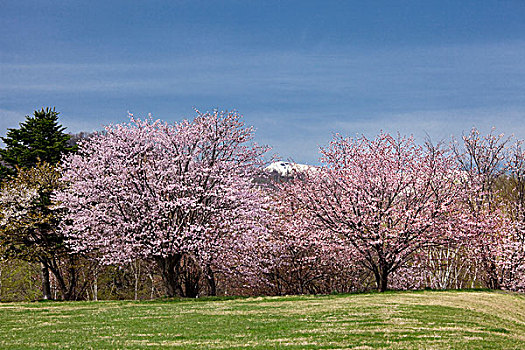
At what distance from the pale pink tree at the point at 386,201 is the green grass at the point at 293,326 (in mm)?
4612

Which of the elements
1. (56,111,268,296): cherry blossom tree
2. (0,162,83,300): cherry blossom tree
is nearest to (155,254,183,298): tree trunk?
(56,111,268,296): cherry blossom tree

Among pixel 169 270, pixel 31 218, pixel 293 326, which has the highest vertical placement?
pixel 31 218

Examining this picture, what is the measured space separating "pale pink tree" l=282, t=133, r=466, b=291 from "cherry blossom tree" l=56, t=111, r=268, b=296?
13.6ft

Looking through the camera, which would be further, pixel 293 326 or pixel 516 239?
pixel 516 239

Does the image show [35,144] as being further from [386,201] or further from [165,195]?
[386,201]

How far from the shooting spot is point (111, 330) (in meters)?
14.6

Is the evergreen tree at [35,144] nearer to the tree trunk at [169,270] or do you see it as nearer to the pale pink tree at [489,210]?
the tree trunk at [169,270]

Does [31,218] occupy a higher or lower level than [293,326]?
higher

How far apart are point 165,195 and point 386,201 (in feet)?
38.9

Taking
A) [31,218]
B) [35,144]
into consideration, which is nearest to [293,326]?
[31,218]

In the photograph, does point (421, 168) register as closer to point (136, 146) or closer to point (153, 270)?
point (136, 146)

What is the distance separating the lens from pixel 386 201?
26.9 meters

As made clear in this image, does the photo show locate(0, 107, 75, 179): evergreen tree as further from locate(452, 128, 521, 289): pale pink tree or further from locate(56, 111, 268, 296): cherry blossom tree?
locate(452, 128, 521, 289): pale pink tree

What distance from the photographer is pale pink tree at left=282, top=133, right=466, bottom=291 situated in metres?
25.9
